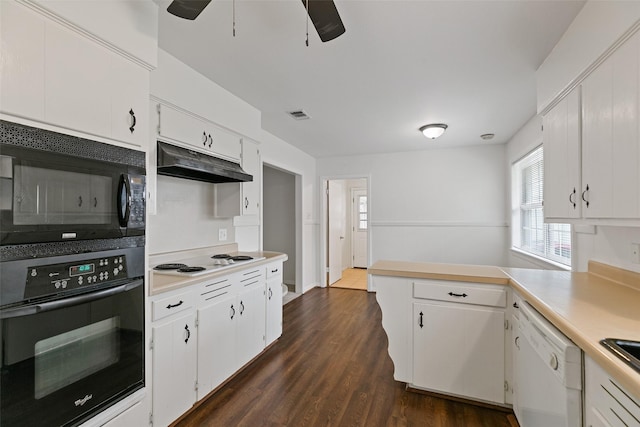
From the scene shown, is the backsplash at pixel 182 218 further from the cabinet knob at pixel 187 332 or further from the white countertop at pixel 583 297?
the white countertop at pixel 583 297

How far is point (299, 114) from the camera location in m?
3.30

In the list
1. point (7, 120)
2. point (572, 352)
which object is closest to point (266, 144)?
point (7, 120)

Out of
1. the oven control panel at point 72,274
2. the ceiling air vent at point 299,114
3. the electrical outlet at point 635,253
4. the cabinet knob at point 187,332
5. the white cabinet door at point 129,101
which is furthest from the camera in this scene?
the ceiling air vent at point 299,114

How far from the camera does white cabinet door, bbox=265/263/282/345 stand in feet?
9.61

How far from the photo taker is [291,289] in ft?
17.7

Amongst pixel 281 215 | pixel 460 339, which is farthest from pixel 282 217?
pixel 460 339

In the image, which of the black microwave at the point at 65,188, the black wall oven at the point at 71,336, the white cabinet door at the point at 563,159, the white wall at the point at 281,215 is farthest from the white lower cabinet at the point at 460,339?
the white wall at the point at 281,215

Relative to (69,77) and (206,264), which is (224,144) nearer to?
(206,264)

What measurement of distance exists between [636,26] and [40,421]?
287 centimetres

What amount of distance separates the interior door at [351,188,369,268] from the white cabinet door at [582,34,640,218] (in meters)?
5.89

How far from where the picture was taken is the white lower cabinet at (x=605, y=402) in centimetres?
84

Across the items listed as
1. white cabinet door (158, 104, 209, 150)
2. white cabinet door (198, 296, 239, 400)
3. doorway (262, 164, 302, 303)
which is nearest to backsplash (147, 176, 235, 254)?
white cabinet door (158, 104, 209, 150)

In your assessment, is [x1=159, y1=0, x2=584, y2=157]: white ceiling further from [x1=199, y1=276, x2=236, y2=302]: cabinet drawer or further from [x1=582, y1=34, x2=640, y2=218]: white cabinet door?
[x1=199, y1=276, x2=236, y2=302]: cabinet drawer

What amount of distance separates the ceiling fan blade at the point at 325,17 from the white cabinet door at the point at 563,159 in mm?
1446
